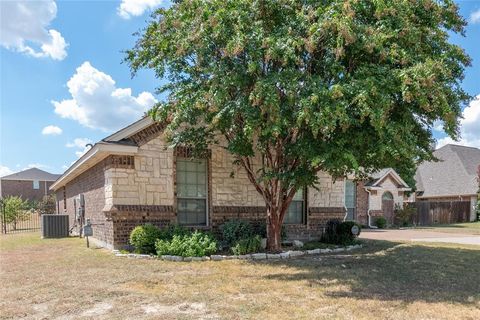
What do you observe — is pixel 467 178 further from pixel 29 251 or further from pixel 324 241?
pixel 29 251

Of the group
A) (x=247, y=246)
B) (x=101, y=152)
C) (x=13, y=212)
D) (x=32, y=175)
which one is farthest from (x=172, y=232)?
(x=32, y=175)

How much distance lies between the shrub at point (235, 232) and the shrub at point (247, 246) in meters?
0.45

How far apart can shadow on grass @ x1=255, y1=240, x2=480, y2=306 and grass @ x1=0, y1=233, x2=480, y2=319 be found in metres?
0.02

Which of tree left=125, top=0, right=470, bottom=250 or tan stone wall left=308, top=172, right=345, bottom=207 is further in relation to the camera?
tan stone wall left=308, top=172, right=345, bottom=207

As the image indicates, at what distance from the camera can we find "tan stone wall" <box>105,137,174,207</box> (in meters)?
10.3

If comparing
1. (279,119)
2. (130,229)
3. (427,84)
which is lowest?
(130,229)

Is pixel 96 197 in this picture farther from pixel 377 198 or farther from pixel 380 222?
pixel 377 198

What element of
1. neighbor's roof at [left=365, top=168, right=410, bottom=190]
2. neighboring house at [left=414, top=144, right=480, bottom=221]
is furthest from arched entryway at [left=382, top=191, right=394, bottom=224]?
neighboring house at [left=414, top=144, right=480, bottom=221]

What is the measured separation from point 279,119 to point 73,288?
472 cm

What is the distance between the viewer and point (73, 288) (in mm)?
6445

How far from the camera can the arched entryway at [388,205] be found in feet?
82.6

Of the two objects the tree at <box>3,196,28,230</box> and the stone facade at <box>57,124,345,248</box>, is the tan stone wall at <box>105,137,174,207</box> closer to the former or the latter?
the stone facade at <box>57,124,345,248</box>

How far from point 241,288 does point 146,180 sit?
5.19 m

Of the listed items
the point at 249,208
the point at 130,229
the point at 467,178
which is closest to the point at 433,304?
the point at 249,208
